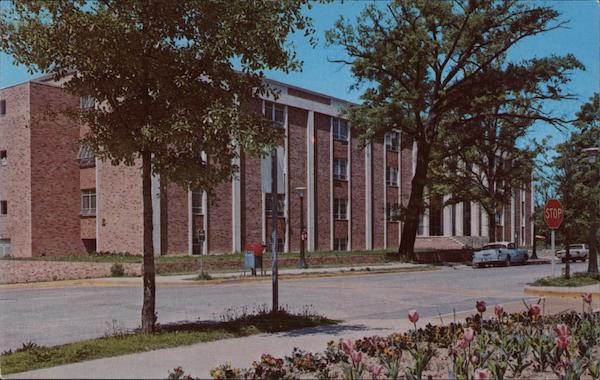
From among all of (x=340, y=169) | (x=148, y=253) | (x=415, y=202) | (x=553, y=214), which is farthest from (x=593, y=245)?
(x=340, y=169)

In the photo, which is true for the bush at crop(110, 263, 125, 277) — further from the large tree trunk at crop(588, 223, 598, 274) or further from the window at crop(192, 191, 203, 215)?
the large tree trunk at crop(588, 223, 598, 274)

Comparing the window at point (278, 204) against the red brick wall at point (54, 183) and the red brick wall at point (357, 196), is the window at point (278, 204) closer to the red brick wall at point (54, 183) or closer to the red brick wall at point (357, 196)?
the red brick wall at point (357, 196)

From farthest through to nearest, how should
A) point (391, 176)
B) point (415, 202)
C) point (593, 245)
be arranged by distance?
point (391, 176), point (415, 202), point (593, 245)

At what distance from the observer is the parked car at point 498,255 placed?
38344 mm

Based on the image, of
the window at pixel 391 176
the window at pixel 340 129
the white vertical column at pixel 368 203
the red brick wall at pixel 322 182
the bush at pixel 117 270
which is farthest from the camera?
the window at pixel 391 176

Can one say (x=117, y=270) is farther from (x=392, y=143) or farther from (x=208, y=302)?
(x=392, y=143)

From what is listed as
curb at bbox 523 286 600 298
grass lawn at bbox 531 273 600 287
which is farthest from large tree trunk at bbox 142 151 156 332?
grass lawn at bbox 531 273 600 287

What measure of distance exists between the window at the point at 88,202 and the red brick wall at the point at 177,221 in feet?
17.2

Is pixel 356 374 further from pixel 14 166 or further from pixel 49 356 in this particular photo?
pixel 14 166

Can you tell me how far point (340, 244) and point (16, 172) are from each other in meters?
22.9

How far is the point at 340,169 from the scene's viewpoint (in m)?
48.4

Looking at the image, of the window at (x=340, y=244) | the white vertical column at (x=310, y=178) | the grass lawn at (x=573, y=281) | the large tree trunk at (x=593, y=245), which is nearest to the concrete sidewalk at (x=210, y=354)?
the grass lawn at (x=573, y=281)

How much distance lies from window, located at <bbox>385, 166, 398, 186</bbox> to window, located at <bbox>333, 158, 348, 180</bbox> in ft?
19.0

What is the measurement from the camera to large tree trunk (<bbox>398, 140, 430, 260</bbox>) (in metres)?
37.5
